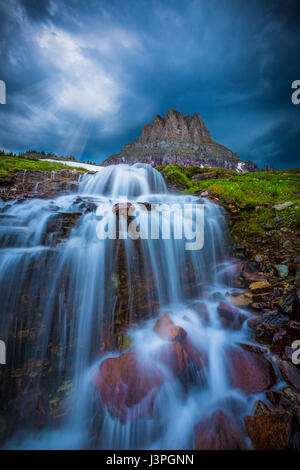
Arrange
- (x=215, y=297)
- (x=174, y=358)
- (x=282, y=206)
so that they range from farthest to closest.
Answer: (x=282, y=206)
(x=215, y=297)
(x=174, y=358)

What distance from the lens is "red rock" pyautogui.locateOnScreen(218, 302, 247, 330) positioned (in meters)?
3.65

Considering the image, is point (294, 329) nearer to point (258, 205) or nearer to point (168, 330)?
point (168, 330)

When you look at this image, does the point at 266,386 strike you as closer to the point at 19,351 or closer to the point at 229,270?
the point at 229,270

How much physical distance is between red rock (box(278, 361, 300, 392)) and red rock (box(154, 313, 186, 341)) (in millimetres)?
1602

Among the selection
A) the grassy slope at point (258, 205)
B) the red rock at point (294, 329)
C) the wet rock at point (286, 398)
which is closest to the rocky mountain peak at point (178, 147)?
the grassy slope at point (258, 205)

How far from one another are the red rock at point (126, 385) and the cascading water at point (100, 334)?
0.7 inches

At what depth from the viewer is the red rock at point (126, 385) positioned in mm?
2676

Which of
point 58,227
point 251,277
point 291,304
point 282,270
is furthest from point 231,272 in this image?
point 58,227

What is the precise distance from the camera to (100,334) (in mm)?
3395

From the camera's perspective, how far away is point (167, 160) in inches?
3268

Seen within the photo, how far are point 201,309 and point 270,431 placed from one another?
218cm

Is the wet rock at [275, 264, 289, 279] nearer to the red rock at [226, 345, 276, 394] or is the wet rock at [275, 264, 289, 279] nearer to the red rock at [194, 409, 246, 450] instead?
the red rock at [226, 345, 276, 394]

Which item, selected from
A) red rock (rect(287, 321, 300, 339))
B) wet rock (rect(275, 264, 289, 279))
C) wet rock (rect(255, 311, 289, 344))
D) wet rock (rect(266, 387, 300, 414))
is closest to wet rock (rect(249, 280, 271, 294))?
wet rock (rect(275, 264, 289, 279))

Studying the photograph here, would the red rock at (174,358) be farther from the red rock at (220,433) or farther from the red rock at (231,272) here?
the red rock at (231,272)
